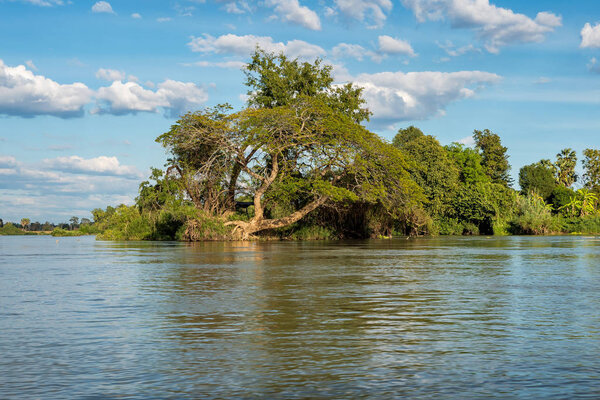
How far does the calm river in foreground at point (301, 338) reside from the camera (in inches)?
223

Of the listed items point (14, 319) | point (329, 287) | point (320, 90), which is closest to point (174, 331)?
point (14, 319)

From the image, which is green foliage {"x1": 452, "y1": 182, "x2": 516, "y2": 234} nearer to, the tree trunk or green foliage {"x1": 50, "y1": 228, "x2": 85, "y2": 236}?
the tree trunk

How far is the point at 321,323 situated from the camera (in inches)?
351

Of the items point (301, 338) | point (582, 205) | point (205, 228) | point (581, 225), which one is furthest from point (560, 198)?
point (301, 338)

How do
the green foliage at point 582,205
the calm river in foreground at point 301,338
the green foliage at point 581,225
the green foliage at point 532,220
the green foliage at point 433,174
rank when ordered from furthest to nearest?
the green foliage at point 582,205, the green foliage at point 581,225, the green foliage at point 433,174, the green foliage at point 532,220, the calm river in foreground at point 301,338

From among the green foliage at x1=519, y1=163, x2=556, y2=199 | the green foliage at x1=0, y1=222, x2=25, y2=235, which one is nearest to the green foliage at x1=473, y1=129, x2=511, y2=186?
the green foliage at x1=519, y1=163, x2=556, y2=199

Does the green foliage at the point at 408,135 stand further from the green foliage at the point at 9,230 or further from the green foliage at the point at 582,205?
the green foliage at the point at 9,230

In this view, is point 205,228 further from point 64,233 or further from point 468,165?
point 64,233

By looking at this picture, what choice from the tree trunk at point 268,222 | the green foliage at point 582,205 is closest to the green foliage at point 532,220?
the green foliage at point 582,205

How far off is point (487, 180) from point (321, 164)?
3519 centimetres

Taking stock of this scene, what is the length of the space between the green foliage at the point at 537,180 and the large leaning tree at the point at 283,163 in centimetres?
4121

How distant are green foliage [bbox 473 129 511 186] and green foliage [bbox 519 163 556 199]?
2.12 meters

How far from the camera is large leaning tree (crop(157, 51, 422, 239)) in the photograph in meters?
43.7

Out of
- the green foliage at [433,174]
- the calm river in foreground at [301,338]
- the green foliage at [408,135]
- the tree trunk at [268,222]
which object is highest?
the green foliage at [408,135]
